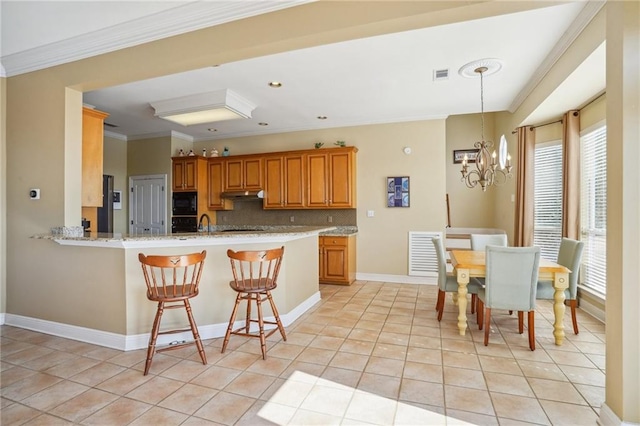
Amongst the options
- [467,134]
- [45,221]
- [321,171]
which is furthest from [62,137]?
[467,134]

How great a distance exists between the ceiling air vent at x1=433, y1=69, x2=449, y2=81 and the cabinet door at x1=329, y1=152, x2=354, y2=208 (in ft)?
6.47

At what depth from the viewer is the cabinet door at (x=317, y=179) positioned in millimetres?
5492

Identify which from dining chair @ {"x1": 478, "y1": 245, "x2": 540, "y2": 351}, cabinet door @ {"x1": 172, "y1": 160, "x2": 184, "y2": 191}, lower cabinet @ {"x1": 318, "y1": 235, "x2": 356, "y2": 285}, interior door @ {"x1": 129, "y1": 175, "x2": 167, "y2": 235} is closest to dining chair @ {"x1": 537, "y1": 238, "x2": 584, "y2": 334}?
dining chair @ {"x1": 478, "y1": 245, "x2": 540, "y2": 351}

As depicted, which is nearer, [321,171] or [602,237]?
[602,237]

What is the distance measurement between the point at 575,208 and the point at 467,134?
11.0 ft

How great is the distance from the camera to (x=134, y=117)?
5.20 metres

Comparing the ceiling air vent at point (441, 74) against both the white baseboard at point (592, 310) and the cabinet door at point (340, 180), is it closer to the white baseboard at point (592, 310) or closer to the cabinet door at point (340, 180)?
the cabinet door at point (340, 180)

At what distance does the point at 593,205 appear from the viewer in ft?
12.6

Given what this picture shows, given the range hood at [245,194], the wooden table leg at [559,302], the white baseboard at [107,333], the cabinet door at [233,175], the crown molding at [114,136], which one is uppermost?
the crown molding at [114,136]

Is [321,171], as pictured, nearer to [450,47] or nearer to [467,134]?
[450,47]

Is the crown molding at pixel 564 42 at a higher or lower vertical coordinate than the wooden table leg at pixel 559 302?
higher

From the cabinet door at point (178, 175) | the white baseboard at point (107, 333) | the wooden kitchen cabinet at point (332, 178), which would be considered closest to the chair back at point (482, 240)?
the wooden kitchen cabinet at point (332, 178)

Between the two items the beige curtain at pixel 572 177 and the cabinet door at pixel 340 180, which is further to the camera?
the cabinet door at pixel 340 180

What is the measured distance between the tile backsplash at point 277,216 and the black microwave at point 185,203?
1.85 ft
